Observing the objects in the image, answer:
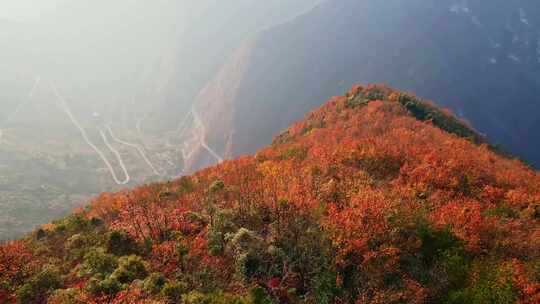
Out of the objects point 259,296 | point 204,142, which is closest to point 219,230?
point 259,296

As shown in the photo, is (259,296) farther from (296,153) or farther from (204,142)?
(204,142)

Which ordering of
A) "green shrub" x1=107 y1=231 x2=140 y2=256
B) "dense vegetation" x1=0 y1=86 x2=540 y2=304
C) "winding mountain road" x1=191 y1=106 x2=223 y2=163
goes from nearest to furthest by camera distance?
"dense vegetation" x1=0 y1=86 x2=540 y2=304 < "green shrub" x1=107 y1=231 x2=140 y2=256 < "winding mountain road" x1=191 y1=106 x2=223 y2=163

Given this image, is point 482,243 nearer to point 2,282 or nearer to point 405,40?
point 2,282

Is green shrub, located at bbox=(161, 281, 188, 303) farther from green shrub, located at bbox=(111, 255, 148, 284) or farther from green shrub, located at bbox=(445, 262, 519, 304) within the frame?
green shrub, located at bbox=(445, 262, 519, 304)

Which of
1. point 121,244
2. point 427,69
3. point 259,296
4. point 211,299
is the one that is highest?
point 427,69

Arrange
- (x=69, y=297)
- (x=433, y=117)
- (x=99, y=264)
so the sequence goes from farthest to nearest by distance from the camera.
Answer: (x=433, y=117)
(x=99, y=264)
(x=69, y=297)

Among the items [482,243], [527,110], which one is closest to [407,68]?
[527,110]

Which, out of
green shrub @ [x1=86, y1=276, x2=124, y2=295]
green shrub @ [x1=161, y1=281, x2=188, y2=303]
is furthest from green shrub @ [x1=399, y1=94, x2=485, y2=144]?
green shrub @ [x1=86, y1=276, x2=124, y2=295]
